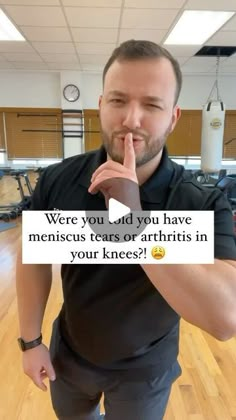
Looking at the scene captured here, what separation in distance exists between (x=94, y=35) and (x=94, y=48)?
2.39 feet

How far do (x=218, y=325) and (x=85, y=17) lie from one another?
4507 mm

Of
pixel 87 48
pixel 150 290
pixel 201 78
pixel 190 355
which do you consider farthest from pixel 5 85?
pixel 150 290

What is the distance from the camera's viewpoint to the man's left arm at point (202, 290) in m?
0.62

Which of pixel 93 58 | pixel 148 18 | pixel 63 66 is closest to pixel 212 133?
pixel 93 58

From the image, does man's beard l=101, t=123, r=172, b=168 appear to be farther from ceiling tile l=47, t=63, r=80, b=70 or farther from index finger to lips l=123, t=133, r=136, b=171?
ceiling tile l=47, t=63, r=80, b=70

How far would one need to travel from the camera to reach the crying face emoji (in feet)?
2.17

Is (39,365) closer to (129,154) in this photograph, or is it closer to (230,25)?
(129,154)

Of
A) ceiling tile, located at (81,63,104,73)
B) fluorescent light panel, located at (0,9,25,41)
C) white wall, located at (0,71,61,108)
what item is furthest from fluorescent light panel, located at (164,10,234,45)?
white wall, located at (0,71,61,108)

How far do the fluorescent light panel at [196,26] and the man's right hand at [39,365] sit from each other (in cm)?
428

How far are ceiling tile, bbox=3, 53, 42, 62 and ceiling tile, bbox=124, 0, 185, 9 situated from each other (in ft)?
9.97

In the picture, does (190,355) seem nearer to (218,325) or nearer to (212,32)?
(218,325)

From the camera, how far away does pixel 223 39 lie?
4953 millimetres

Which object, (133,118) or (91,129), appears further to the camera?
(91,129)

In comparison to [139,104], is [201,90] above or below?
above
